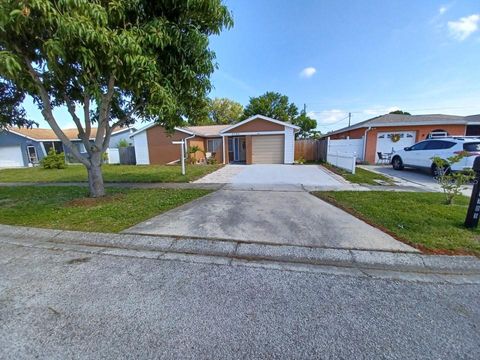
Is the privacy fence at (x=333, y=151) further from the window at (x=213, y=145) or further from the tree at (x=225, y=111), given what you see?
the tree at (x=225, y=111)

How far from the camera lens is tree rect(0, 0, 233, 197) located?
393cm

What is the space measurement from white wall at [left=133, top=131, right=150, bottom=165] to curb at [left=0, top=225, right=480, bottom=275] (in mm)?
15421

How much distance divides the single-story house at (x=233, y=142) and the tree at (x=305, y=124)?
22150mm

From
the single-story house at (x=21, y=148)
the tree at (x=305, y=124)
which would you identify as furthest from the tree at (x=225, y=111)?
the single-story house at (x=21, y=148)

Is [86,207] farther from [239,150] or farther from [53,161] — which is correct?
[239,150]

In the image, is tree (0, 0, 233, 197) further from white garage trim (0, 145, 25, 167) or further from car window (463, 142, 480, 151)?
white garage trim (0, 145, 25, 167)

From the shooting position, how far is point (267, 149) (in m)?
17.5

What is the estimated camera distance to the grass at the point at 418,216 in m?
3.79

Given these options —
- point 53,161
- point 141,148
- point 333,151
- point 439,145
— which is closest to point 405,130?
point 333,151

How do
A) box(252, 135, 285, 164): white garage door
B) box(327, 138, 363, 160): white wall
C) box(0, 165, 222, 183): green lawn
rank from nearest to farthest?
box(0, 165, 222, 183): green lawn → box(327, 138, 363, 160): white wall → box(252, 135, 285, 164): white garage door

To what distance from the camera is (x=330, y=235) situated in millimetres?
4242

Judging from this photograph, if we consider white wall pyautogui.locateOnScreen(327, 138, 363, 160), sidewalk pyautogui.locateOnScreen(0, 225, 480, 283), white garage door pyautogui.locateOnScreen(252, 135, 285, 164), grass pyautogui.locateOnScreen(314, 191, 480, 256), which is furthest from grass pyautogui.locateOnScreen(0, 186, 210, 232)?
white wall pyautogui.locateOnScreen(327, 138, 363, 160)

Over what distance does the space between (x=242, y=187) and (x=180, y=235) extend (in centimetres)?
465

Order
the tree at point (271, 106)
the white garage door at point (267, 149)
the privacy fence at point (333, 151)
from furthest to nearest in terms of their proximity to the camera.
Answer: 1. the tree at point (271, 106)
2. the white garage door at point (267, 149)
3. the privacy fence at point (333, 151)
